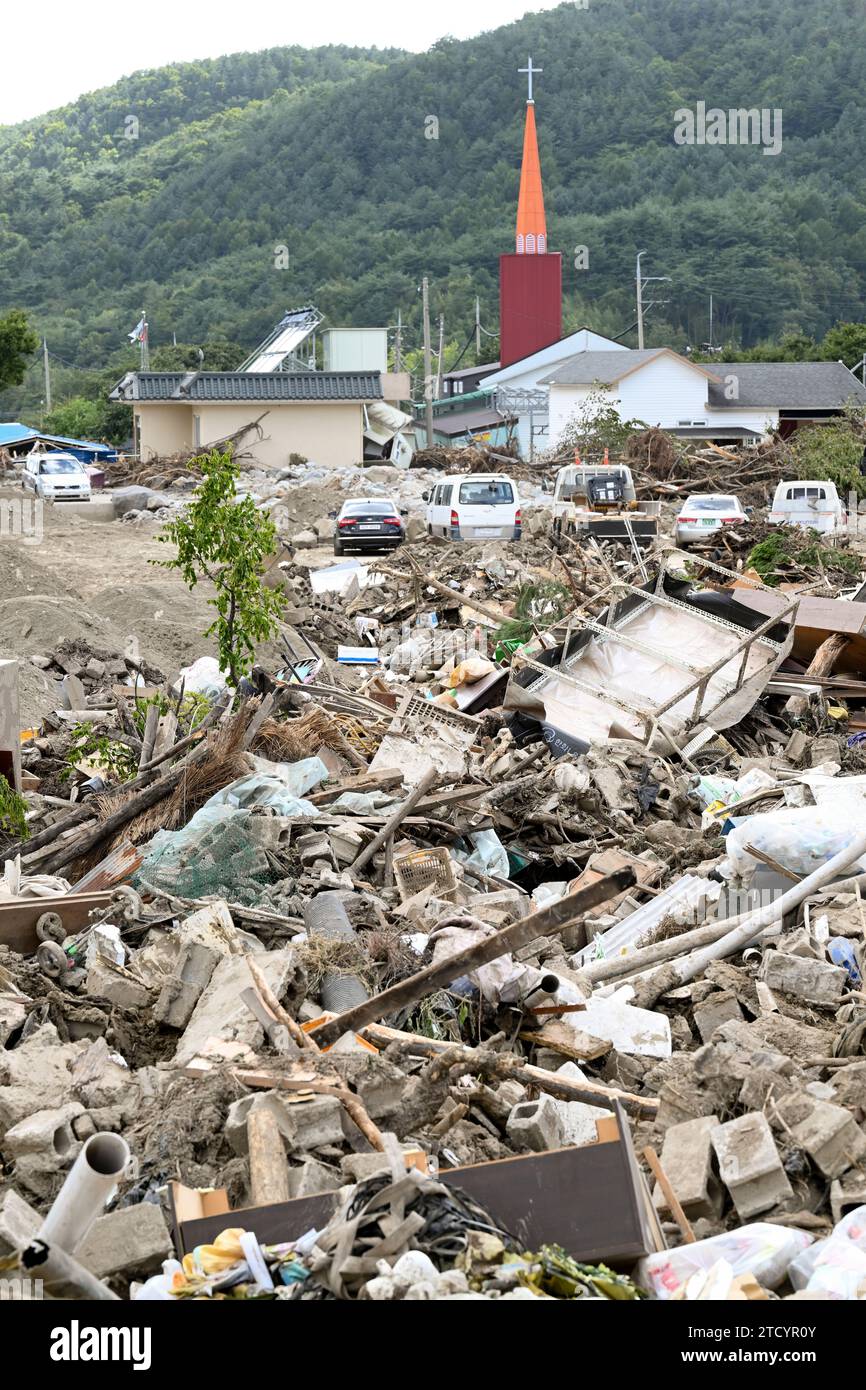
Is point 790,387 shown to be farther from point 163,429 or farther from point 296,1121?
point 296,1121

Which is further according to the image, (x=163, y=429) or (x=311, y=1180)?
(x=163, y=429)

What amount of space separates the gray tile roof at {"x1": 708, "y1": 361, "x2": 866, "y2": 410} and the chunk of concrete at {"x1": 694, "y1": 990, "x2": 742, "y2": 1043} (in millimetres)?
54216

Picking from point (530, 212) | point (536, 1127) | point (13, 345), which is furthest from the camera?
point (530, 212)

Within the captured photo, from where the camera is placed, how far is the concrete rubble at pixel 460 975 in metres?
4.53

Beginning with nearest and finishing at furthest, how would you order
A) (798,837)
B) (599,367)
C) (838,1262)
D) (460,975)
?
1. (838,1262)
2. (460,975)
3. (798,837)
4. (599,367)

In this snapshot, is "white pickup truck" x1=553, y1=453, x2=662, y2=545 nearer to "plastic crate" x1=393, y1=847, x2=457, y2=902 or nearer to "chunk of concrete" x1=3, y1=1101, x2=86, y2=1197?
"plastic crate" x1=393, y1=847, x2=457, y2=902

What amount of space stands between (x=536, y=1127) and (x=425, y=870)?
3.70m

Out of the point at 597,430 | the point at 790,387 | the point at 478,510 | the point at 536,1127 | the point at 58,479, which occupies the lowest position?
the point at 536,1127

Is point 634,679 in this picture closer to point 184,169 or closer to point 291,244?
point 291,244

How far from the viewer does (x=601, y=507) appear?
2877cm

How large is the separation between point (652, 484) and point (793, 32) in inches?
4855

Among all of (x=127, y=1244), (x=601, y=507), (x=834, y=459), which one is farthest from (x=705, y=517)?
(x=127, y=1244)

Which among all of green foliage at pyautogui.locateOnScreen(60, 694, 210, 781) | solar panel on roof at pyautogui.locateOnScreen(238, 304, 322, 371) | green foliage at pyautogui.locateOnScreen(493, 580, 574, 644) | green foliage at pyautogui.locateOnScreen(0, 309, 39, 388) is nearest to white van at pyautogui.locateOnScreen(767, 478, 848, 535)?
green foliage at pyautogui.locateOnScreen(493, 580, 574, 644)
